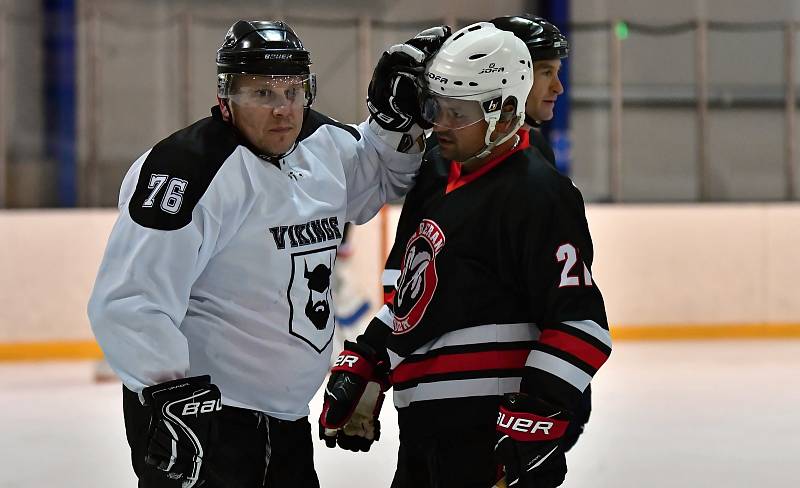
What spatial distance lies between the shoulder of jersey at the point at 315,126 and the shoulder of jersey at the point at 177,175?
0.67ft

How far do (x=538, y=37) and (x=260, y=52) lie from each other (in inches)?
29.9

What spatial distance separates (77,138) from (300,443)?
553 centimetres

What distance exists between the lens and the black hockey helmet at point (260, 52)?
6.29 ft

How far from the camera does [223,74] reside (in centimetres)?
195

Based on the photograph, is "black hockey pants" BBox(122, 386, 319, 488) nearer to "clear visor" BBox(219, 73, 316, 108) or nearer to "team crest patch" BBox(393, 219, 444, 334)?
"team crest patch" BBox(393, 219, 444, 334)

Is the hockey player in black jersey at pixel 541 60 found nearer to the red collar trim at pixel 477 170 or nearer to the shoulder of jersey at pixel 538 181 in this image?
the red collar trim at pixel 477 170

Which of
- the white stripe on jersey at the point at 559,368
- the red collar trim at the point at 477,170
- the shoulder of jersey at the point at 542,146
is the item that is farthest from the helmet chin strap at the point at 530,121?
the white stripe on jersey at the point at 559,368

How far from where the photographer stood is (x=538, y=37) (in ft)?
8.06

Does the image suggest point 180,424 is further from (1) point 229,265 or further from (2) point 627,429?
(2) point 627,429

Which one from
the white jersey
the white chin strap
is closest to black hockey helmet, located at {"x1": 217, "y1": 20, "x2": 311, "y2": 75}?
the white jersey

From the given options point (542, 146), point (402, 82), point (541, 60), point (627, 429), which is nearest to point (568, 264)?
point (402, 82)

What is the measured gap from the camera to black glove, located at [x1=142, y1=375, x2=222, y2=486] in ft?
5.77

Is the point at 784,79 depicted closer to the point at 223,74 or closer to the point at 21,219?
the point at 21,219

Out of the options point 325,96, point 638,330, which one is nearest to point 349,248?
point 325,96
